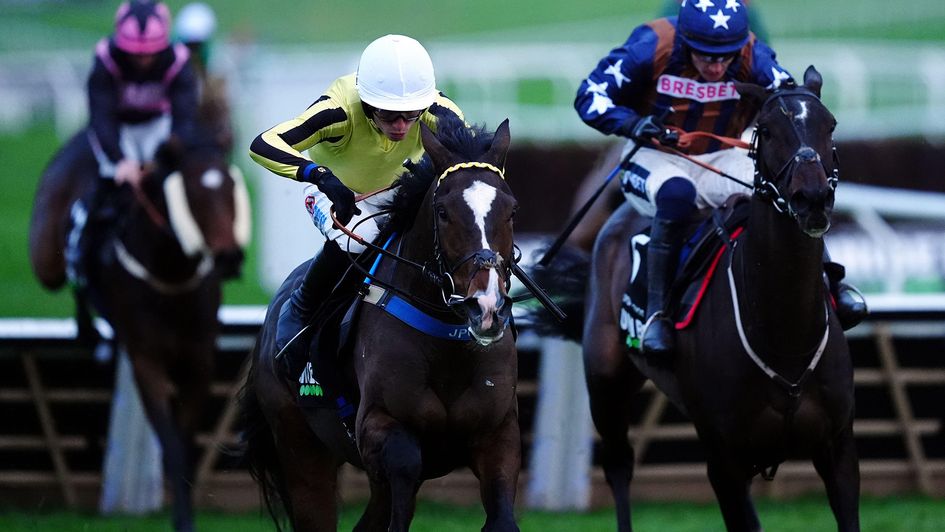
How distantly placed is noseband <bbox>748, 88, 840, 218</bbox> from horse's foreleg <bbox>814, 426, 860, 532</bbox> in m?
0.89

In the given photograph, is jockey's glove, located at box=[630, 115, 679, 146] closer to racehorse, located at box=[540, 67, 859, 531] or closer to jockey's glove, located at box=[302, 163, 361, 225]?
racehorse, located at box=[540, 67, 859, 531]

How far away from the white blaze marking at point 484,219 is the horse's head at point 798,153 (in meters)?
1.19

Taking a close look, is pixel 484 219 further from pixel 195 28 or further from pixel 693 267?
pixel 195 28

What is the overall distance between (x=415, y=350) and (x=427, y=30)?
1249 inches

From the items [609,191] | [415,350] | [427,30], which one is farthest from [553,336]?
[427,30]

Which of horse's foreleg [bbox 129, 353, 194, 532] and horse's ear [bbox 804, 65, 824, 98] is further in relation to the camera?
horse's foreleg [bbox 129, 353, 194, 532]

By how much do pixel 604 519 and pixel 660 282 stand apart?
2.19 m

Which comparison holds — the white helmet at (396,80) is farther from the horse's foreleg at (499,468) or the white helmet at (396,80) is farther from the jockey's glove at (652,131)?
the jockey's glove at (652,131)

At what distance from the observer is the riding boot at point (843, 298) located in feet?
20.9

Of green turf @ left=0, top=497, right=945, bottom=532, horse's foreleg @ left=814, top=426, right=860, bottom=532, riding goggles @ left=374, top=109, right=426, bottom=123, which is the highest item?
riding goggles @ left=374, top=109, right=426, bottom=123

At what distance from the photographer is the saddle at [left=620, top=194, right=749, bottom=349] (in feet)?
21.7

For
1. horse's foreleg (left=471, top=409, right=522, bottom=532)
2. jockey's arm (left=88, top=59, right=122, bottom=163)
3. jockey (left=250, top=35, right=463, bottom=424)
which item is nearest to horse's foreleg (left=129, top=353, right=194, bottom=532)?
jockey's arm (left=88, top=59, right=122, bottom=163)

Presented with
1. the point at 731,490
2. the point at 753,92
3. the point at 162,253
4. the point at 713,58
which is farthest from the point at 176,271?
the point at 753,92

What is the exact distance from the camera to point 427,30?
120 ft
